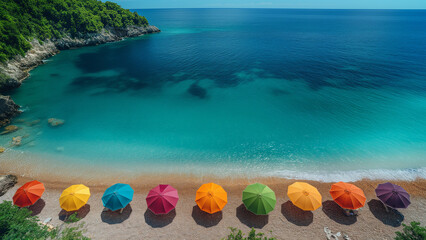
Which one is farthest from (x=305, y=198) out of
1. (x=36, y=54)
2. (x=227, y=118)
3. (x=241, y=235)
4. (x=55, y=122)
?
(x=36, y=54)

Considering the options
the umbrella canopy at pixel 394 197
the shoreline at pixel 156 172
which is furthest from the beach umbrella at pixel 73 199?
the umbrella canopy at pixel 394 197

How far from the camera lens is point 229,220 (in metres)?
14.9

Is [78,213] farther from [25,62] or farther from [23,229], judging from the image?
[25,62]

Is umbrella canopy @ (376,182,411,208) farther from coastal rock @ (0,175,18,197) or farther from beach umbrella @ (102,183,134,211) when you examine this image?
coastal rock @ (0,175,18,197)

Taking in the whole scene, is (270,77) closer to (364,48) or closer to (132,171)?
(132,171)

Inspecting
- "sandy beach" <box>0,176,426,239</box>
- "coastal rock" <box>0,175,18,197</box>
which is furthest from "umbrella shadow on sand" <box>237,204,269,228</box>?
"coastal rock" <box>0,175,18,197</box>

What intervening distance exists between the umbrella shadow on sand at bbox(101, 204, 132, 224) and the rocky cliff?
23764 millimetres

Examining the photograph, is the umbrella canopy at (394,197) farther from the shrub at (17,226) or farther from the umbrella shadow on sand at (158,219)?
the shrub at (17,226)

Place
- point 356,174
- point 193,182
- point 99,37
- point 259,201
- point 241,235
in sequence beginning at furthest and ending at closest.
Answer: point 99,37 → point 356,174 → point 193,182 → point 259,201 → point 241,235

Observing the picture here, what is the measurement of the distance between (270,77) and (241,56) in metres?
19.8

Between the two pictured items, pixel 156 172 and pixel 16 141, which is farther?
pixel 16 141

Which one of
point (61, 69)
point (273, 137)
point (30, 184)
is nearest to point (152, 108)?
point (30, 184)

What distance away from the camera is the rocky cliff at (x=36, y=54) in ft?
88.8

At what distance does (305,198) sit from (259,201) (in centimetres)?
377
